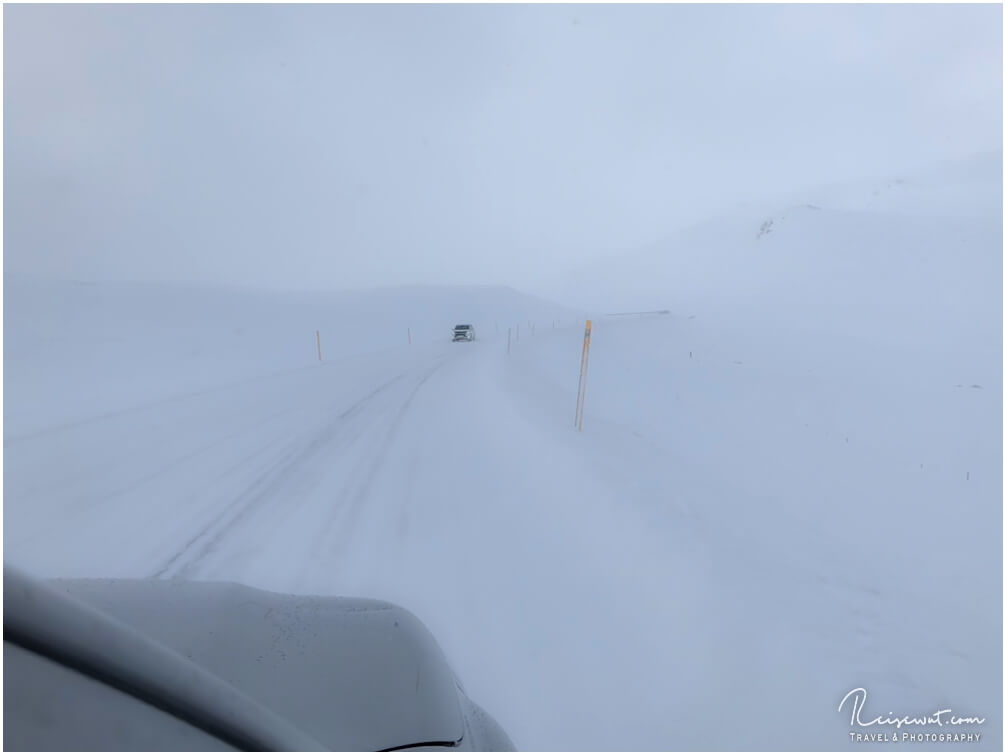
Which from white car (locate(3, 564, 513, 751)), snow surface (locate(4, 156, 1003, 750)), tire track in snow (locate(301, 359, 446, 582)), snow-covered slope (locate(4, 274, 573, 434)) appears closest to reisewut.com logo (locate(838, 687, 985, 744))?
snow surface (locate(4, 156, 1003, 750))

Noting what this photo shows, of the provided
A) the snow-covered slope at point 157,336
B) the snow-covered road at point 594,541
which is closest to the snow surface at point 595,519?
the snow-covered road at point 594,541

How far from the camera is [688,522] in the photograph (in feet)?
20.6

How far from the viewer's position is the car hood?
89.0 inches

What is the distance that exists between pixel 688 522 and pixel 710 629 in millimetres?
2017

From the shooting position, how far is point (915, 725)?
350 cm

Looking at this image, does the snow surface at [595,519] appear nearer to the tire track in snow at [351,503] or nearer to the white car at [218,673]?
the tire track in snow at [351,503]

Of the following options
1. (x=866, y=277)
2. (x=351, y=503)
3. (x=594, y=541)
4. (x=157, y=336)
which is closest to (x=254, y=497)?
(x=351, y=503)

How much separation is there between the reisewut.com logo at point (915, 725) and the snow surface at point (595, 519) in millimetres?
62

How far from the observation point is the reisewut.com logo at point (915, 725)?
3432 mm

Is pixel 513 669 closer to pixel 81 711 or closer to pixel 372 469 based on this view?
pixel 81 711

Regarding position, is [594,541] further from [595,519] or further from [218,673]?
[218,673]

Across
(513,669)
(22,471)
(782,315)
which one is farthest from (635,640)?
(782,315)

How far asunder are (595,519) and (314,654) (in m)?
4.10

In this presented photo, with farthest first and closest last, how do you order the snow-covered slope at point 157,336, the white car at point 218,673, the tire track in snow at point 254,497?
the snow-covered slope at point 157,336 < the tire track in snow at point 254,497 < the white car at point 218,673
